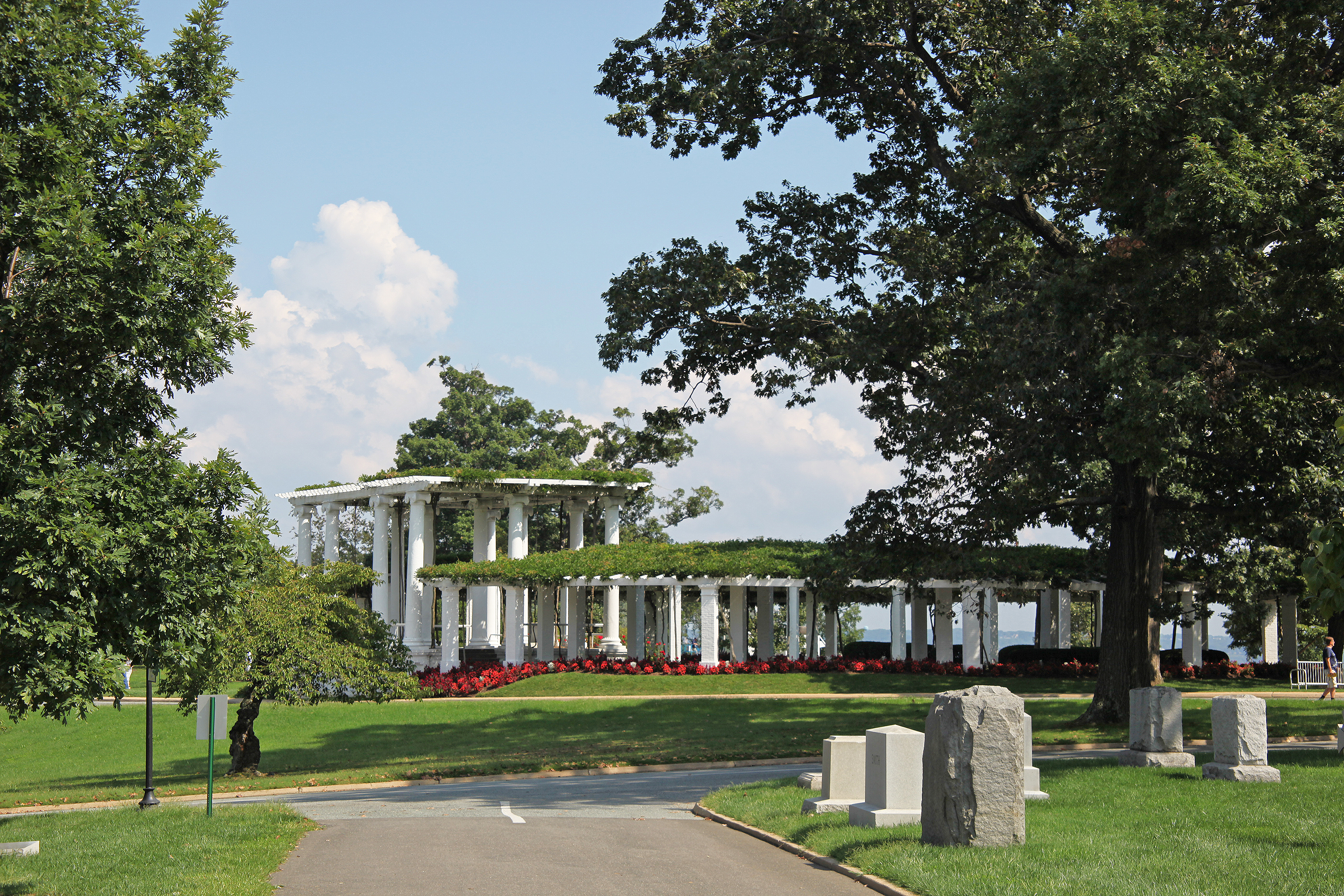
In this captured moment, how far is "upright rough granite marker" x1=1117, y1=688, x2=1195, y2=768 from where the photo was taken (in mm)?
15547

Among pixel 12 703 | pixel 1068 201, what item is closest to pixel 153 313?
pixel 12 703

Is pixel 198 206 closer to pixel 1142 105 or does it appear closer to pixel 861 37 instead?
pixel 1142 105

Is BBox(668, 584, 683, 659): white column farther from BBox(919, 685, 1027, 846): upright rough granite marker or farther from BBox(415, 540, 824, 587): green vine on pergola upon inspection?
BBox(919, 685, 1027, 846): upright rough granite marker

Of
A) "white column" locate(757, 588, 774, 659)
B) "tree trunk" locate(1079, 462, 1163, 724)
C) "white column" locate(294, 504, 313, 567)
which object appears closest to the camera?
"tree trunk" locate(1079, 462, 1163, 724)

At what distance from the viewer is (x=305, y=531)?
50656mm

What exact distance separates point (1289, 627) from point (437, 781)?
35.7m

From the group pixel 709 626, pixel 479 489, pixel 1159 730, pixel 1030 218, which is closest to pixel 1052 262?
pixel 1030 218

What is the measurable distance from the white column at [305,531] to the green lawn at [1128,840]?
38.5m

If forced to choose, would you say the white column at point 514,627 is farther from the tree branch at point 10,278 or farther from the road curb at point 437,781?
the tree branch at point 10,278

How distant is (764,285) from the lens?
77.4 feet

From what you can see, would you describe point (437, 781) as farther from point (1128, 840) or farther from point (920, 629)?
point (920, 629)

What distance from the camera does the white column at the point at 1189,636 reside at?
135 ft

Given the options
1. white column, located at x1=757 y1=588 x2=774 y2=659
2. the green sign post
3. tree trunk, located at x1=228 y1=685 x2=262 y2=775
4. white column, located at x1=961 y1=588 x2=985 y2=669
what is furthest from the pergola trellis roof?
the green sign post

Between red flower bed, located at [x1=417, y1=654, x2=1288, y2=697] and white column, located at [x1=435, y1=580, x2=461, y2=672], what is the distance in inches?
80.2
